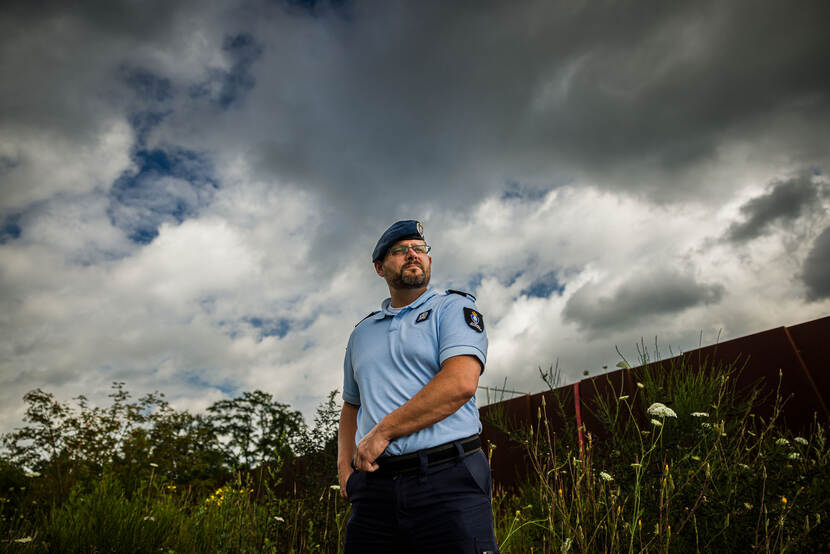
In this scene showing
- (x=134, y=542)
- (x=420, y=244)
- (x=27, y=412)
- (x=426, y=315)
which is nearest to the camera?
(x=426, y=315)

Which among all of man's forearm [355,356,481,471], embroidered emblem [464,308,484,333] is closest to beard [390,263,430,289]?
embroidered emblem [464,308,484,333]

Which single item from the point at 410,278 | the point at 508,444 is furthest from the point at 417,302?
the point at 508,444

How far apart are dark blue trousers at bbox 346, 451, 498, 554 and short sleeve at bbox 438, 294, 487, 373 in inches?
14.5

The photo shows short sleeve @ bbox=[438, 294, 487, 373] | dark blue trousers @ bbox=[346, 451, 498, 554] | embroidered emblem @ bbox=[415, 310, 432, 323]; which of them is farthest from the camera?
embroidered emblem @ bbox=[415, 310, 432, 323]

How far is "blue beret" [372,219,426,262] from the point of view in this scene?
242 cm

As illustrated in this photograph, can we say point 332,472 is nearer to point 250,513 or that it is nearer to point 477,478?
point 250,513

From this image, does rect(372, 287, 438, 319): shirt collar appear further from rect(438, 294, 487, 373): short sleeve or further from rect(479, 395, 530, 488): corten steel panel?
rect(479, 395, 530, 488): corten steel panel

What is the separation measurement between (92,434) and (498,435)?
815 centimetres

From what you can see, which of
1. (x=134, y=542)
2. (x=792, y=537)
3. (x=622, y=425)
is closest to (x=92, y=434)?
(x=134, y=542)

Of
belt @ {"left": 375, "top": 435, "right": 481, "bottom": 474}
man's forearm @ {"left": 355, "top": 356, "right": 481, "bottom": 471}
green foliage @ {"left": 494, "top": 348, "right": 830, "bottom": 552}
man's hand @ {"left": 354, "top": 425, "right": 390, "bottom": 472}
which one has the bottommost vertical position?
green foliage @ {"left": 494, "top": 348, "right": 830, "bottom": 552}

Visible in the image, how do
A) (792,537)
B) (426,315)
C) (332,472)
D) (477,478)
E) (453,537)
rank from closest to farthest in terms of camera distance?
(453,537)
(477,478)
(426,315)
(792,537)
(332,472)

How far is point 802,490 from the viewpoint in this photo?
2785 mm

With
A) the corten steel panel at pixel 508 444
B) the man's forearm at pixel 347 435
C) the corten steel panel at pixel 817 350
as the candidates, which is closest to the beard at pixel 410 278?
the man's forearm at pixel 347 435

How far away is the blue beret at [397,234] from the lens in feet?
7.93
